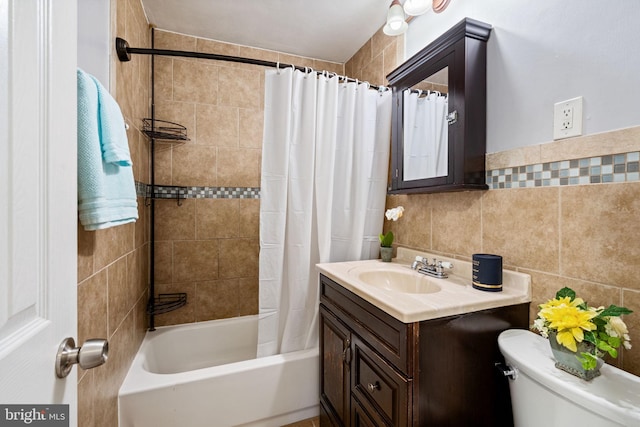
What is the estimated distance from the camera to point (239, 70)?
2.20m

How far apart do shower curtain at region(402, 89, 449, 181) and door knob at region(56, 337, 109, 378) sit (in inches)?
53.3

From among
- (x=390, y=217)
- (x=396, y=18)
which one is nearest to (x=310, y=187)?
(x=390, y=217)

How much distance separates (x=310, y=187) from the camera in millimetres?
1615

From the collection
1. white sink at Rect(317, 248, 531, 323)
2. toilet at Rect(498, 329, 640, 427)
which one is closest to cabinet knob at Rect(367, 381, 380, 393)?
white sink at Rect(317, 248, 531, 323)

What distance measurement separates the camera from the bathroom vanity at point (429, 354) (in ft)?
2.87

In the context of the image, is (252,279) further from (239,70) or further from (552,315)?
(552,315)

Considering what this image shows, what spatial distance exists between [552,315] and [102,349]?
102 centimetres

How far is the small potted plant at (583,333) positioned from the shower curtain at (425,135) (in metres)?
0.76

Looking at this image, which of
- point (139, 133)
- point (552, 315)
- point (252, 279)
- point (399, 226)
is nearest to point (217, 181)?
point (139, 133)

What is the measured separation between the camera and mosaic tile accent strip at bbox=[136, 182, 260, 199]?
2029mm

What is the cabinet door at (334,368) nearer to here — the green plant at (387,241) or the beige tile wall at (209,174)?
the green plant at (387,241)

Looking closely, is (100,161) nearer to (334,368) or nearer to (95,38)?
(95,38)

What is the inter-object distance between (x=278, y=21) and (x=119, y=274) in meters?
1.85

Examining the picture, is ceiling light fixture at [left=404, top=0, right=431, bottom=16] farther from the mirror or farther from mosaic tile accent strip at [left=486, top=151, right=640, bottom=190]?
mosaic tile accent strip at [left=486, top=151, right=640, bottom=190]
